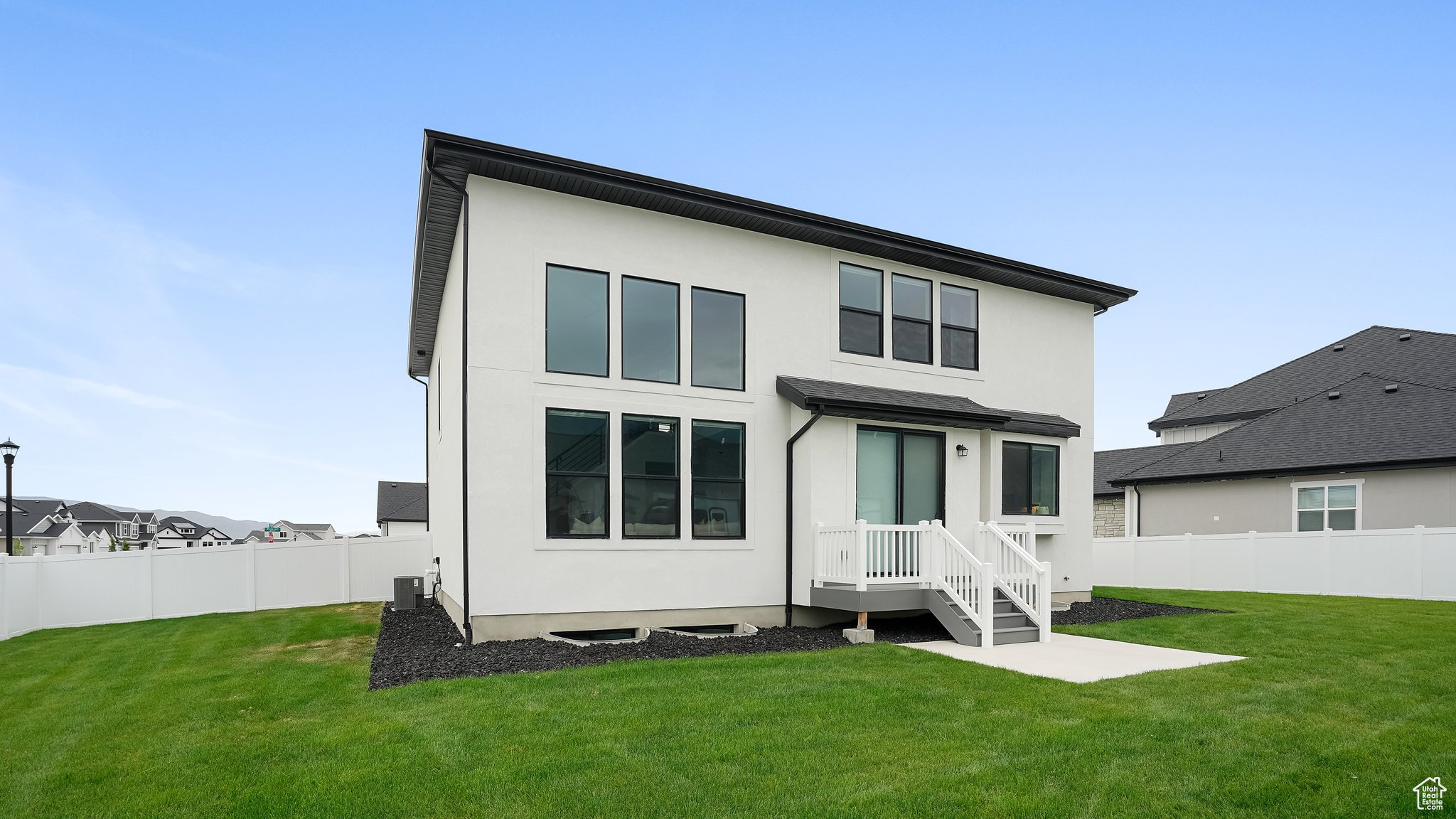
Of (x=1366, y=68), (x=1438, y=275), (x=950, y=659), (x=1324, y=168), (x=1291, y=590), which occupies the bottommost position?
(x=1291, y=590)

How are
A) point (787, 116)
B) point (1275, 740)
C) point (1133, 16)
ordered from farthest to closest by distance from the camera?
point (787, 116) < point (1133, 16) < point (1275, 740)

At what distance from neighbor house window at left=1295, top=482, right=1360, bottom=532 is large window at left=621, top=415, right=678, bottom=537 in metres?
16.6

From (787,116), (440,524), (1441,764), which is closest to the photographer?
(1441,764)

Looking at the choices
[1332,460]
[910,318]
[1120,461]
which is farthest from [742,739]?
[1120,461]

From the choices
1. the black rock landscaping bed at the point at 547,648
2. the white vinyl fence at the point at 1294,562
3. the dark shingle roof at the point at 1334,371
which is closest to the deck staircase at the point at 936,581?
the black rock landscaping bed at the point at 547,648

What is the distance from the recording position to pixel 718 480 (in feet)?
37.2

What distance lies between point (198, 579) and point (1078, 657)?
1527cm

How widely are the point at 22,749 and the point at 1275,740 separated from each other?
8950 mm

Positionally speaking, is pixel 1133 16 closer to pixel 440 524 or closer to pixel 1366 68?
pixel 1366 68

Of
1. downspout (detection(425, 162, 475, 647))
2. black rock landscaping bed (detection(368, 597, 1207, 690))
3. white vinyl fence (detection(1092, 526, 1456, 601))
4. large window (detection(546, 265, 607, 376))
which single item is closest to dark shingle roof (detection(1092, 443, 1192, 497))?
white vinyl fence (detection(1092, 526, 1456, 601))

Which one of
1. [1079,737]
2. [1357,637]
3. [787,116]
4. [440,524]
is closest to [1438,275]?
[1357,637]

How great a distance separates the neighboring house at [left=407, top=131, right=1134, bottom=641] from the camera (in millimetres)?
10133

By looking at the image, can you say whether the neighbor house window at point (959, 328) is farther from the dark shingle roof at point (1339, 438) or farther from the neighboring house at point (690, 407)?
the dark shingle roof at point (1339, 438)

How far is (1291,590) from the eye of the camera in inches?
725
